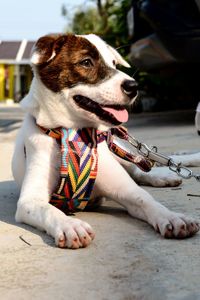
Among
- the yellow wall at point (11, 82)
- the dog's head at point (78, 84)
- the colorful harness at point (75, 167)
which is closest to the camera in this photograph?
the colorful harness at point (75, 167)

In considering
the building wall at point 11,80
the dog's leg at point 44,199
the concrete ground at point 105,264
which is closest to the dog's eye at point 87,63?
the dog's leg at point 44,199

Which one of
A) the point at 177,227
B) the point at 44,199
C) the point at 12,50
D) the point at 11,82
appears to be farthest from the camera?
the point at 11,82

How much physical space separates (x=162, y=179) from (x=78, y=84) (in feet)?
3.52

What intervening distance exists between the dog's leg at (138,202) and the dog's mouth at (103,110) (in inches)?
6.9

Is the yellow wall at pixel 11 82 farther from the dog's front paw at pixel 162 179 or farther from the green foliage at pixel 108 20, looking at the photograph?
the dog's front paw at pixel 162 179

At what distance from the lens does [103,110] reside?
2.81 m

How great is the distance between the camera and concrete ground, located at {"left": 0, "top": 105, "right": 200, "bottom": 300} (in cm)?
171

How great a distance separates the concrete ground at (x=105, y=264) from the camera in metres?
1.71

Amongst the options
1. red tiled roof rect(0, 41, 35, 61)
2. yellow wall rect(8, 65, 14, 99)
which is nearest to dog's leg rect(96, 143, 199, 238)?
red tiled roof rect(0, 41, 35, 61)

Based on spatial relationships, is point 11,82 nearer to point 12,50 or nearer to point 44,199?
point 12,50

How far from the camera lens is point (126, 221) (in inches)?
104

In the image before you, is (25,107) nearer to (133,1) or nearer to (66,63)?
(66,63)

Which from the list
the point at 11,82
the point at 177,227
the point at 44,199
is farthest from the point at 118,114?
the point at 11,82

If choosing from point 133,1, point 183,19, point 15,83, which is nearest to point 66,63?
point 183,19
